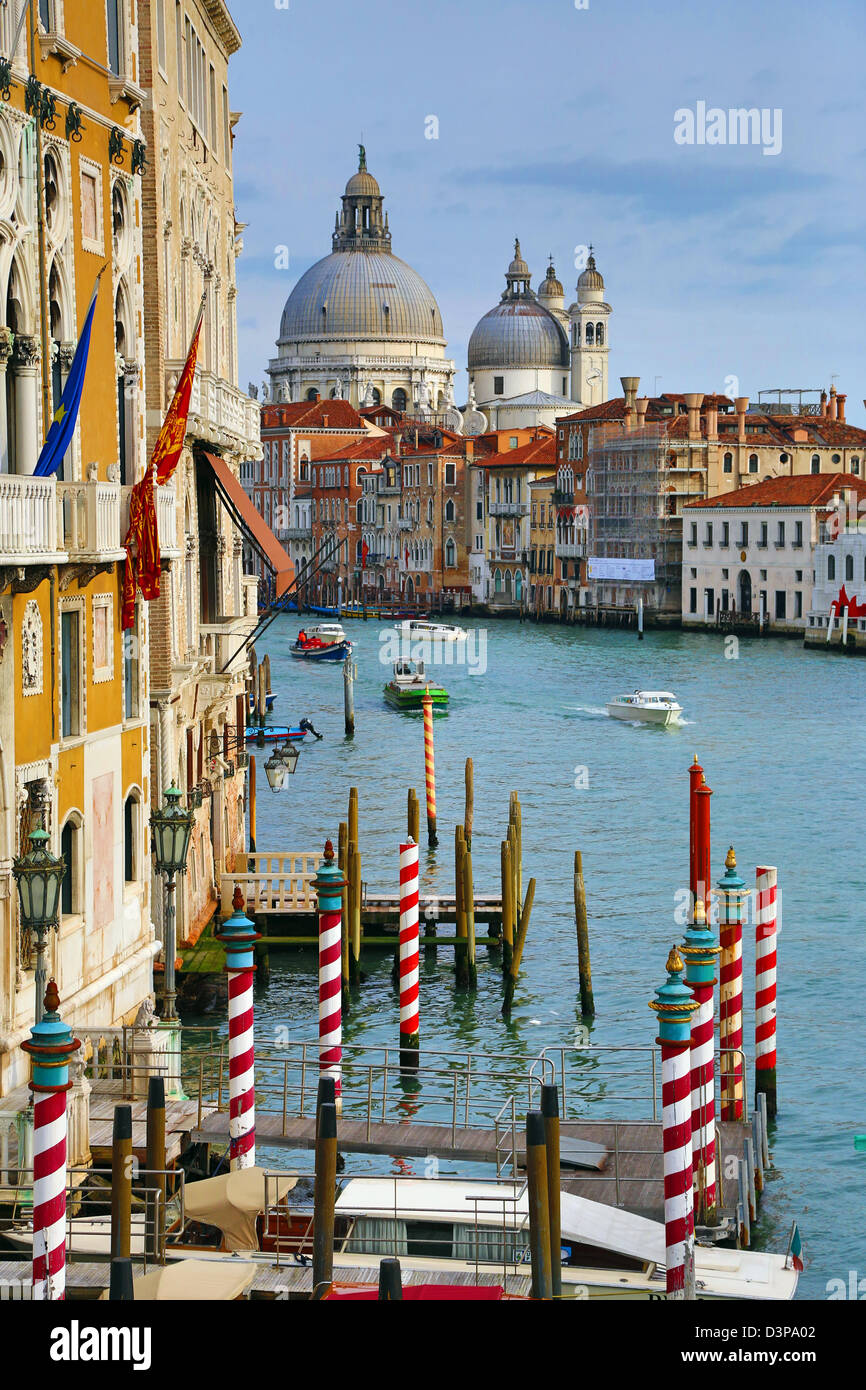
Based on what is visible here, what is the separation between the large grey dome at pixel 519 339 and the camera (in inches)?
3762

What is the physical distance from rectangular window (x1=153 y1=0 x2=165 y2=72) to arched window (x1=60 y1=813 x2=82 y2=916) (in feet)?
15.3

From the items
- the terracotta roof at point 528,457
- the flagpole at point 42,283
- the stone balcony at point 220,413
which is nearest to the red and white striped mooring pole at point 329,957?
the flagpole at point 42,283

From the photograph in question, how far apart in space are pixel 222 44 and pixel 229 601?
405 centimetres

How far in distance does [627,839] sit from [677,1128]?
13.9 m

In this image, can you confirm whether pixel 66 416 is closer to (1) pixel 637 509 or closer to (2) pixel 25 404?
(2) pixel 25 404

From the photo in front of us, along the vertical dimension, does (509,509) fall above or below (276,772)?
above

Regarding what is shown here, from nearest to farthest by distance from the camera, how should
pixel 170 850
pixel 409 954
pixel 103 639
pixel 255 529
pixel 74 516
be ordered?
1. pixel 74 516
2. pixel 170 850
3. pixel 103 639
4. pixel 409 954
5. pixel 255 529

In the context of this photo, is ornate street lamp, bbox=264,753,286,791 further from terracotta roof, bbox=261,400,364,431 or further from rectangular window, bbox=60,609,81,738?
terracotta roof, bbox=261,400,364,431

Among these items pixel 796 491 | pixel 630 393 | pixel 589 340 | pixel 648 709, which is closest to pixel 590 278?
pixel 589 340

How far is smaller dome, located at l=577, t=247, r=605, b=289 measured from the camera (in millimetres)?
91312

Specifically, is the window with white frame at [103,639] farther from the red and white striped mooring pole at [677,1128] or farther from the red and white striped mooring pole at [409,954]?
the red and white striped mooring pole at [677,1128]

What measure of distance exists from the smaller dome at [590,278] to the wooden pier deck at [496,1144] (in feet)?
277

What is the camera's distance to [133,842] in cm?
998
